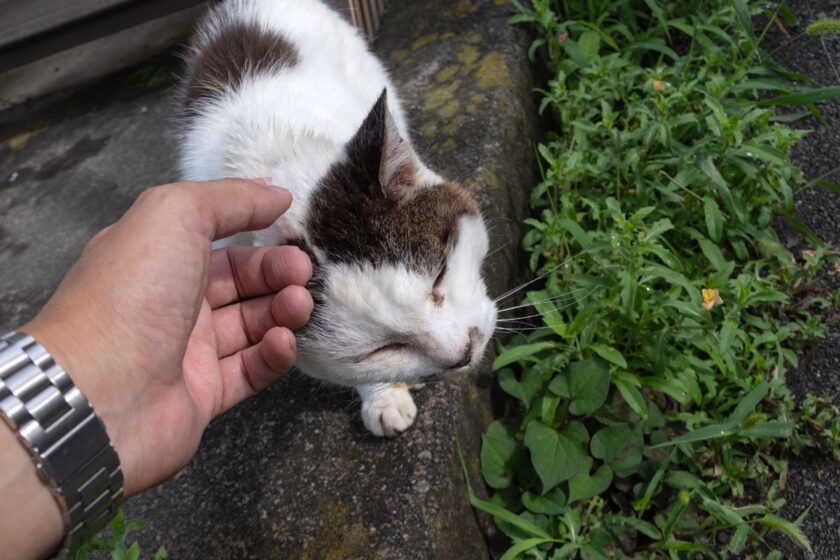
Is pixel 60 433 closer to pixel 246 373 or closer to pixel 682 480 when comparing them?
pixel 246 373

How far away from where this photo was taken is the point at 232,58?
243 centimetres

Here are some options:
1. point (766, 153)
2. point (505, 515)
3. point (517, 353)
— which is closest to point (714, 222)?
point (766, 153)

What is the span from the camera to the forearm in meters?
1.07

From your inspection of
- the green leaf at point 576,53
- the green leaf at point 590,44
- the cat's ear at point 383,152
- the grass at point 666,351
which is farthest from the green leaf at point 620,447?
the green leaf at point 590,44

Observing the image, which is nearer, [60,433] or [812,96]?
[60,433]

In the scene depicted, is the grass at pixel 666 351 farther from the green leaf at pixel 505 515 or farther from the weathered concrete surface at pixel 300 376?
the weathered concrete surface at pixel 300 376

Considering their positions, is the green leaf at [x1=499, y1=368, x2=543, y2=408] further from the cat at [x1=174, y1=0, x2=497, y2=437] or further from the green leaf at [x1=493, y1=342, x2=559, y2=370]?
the cat at [x1=174, y1=0, x2=497, y2=437]

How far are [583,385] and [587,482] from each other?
1.08ft

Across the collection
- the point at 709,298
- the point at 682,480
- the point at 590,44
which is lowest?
the point at 682,480

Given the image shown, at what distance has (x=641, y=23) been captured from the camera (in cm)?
339

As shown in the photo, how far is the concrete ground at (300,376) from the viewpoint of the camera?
1.82 metres

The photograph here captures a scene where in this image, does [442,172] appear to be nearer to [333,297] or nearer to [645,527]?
[333,297]

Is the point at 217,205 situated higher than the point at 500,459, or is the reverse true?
the point at 217,205

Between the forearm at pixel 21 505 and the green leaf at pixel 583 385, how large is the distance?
150 cm
